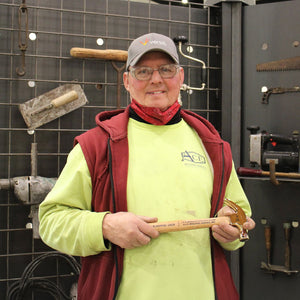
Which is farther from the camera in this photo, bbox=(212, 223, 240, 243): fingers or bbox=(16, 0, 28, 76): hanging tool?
bbox=(16, 0, 28, 76): hanging tool

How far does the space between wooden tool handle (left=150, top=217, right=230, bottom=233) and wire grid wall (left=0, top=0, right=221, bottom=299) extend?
1107 millimetres

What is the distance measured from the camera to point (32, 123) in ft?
6.94

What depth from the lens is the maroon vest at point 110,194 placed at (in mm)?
1212

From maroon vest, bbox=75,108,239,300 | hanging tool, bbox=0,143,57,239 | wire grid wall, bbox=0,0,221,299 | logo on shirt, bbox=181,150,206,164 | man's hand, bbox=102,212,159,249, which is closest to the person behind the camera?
man's hand, bbox=102,212,159,249

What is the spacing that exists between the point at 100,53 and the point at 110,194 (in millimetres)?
1171

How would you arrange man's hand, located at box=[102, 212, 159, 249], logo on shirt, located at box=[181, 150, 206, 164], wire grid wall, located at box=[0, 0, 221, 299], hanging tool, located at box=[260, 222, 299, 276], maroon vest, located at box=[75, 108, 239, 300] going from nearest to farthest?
man's hand, located at box=[102, 212, 159, 249] < maroon vest, located at box=[75, 108, 239, 300] < logo on shirt, located at box=[181, 150, 206, 164] < wire grid wall, located at box=[0, 0, 221, 299] < hanging tool, located at box=[260, 222, 299, 276]

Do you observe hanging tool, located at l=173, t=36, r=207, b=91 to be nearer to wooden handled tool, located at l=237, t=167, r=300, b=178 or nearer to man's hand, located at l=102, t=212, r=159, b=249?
wooden handled tool, located at l=237, t=167, r=300, b=178

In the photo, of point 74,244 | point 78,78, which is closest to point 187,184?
point 74,244

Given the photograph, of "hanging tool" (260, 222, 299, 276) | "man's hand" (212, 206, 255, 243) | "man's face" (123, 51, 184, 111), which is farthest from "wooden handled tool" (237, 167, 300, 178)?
"man's face" (123, 51, 184, 111)

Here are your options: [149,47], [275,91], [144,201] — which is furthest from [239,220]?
[275,91]

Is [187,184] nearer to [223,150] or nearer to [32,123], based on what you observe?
[223,150]

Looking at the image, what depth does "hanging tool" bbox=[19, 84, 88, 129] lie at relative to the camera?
6.88 feet

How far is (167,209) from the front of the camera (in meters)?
1.24

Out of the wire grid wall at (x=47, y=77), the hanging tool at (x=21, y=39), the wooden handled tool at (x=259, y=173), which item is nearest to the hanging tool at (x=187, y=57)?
the wire grid wall at (x=47, y=77)
